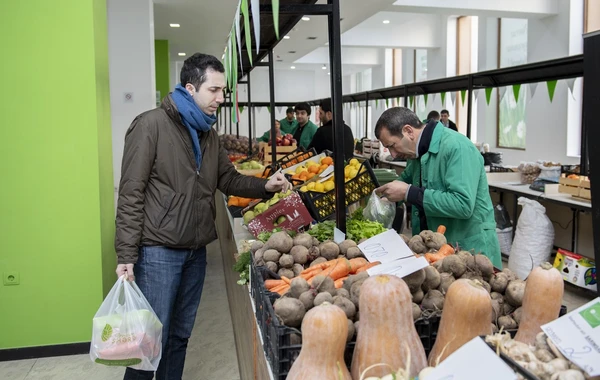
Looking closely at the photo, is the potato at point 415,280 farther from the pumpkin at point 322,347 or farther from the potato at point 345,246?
the potato at point 345,246

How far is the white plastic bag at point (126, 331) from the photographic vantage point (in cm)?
214

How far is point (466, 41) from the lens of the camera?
13.9 m

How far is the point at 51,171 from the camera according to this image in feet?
11.5

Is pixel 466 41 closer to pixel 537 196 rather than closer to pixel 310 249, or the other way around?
pixel 537 196

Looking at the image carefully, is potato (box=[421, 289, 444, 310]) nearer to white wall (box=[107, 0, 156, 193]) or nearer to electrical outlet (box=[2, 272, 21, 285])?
electrical outlet (box=[2, 272, 21, 285])

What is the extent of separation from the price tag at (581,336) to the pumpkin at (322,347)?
44 cm

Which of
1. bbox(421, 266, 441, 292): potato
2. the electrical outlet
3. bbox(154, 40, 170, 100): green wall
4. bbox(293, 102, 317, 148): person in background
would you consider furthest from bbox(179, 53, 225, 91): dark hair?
bbox(154, 40, 170, 100): green wall

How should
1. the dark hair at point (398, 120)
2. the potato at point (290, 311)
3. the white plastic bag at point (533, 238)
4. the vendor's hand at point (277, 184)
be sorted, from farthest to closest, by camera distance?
the white plastic bag at point (533, 238)
the vendor's hand at point (277, 184)
the dark hair at point (398, 120)
the potato at point (290, 311)

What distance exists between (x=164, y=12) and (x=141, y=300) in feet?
24.9

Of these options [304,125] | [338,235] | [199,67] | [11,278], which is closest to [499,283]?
→ [338,235]

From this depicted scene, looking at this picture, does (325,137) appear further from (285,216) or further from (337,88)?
(337,88)

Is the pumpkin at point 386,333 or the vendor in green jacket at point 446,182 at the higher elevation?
the vendor in green jacket at point 446,182

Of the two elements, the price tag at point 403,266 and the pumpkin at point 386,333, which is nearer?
the pumpkin at point 386,333

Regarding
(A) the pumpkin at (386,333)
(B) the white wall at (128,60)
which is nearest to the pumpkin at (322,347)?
(A) the pumpkin at (386,333)
